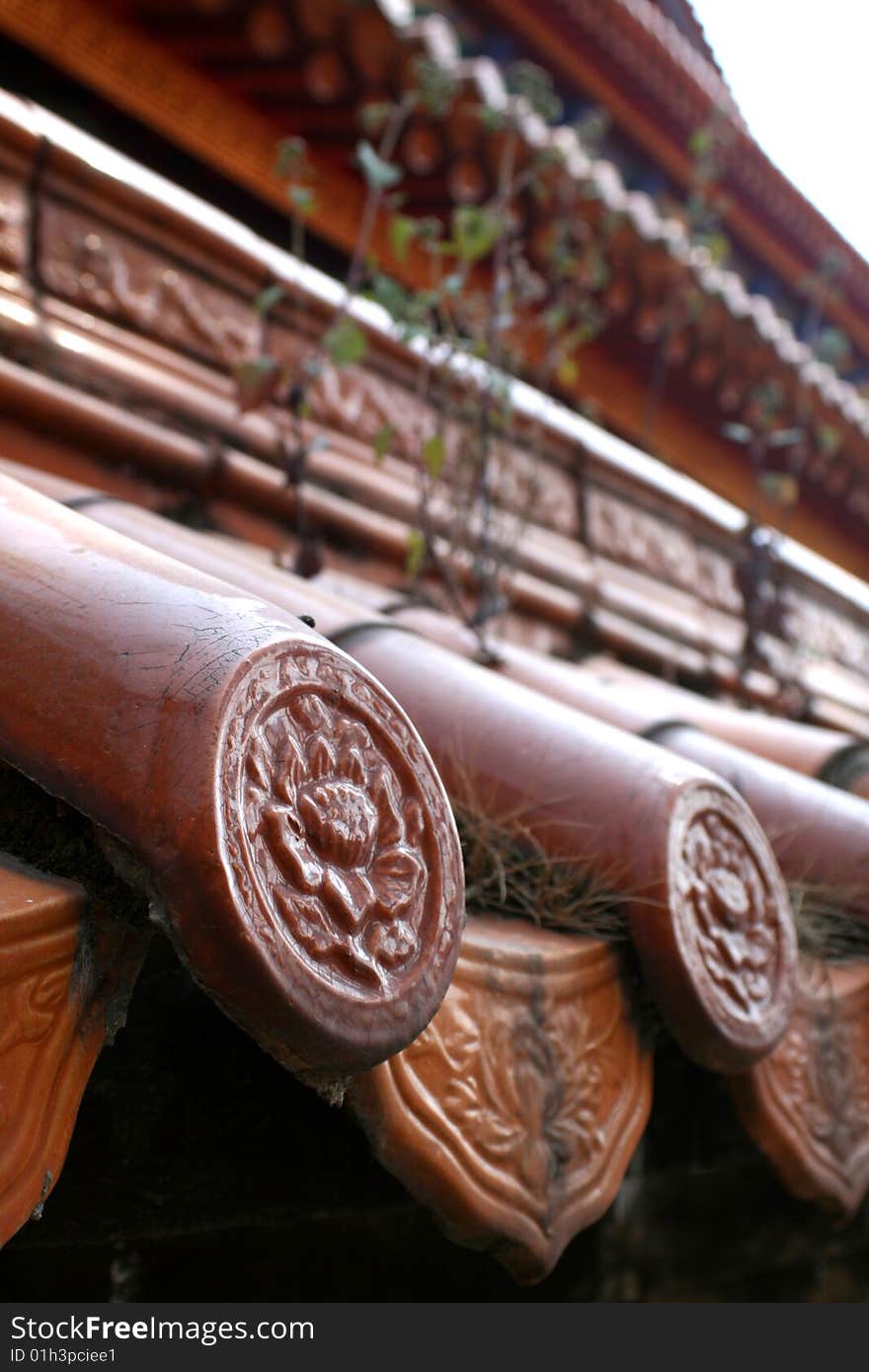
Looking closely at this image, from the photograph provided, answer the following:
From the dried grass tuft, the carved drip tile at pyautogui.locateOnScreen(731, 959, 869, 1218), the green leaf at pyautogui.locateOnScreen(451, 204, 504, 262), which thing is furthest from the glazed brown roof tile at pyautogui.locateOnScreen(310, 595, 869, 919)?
the green leaf at pyautogui.locateOnScreen(451, 204, 504, 262)

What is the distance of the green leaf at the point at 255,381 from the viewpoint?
77.7 inches

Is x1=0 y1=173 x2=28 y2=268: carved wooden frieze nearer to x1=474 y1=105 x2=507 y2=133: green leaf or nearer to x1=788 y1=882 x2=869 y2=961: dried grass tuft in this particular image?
x1=474 y1=105 x2=507 y2=133: green leaf

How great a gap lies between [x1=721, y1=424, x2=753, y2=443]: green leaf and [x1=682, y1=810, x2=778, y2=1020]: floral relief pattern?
2.38m

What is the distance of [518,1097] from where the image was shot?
2.98 ft

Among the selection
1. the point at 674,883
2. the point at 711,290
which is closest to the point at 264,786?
the point at 674,883

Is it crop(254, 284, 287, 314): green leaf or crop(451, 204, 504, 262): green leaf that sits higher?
crop(451, 204, 504, 262): green leaf

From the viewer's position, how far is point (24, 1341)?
0.84 metres

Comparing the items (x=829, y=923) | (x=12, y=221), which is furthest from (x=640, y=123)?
(x=829, y=923)

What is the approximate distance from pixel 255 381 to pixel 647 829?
49.1 inches

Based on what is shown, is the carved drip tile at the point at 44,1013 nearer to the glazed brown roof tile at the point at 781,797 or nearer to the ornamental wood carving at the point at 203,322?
the glazed brown roof tile at the point at 781,797

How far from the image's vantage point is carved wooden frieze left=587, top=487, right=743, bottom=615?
3131mm

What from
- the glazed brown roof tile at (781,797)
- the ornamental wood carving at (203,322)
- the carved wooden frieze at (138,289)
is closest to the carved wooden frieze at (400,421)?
the ornamental wood carving at (203,322)

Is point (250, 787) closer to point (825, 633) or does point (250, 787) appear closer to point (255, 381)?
point (255, 381)

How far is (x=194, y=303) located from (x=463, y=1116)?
1.74 metres
